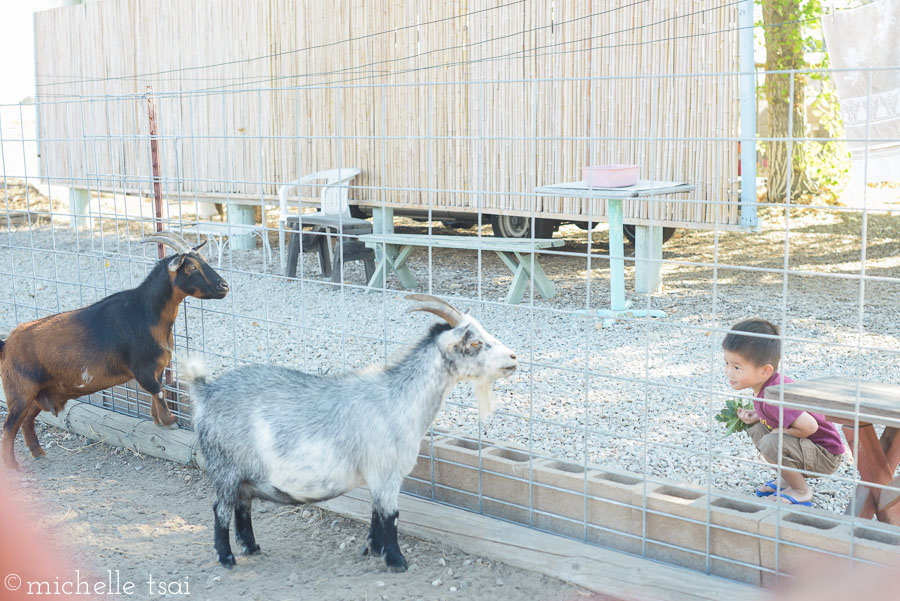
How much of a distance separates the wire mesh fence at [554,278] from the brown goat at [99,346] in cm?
34

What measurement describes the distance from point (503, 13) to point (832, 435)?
20.7 ft

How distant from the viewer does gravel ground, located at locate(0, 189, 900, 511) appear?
415 cm

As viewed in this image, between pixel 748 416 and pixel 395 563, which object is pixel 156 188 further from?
pixel 748 416

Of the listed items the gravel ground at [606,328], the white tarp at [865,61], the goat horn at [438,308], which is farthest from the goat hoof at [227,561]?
the white tarp at [865,61]

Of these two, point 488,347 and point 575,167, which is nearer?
point 488,347

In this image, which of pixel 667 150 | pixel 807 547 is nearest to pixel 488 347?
pixel 807 547

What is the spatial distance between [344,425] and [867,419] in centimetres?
178

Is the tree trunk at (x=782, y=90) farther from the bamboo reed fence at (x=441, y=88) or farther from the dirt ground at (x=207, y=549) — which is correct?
the dirt ground at (x=207, y=549)

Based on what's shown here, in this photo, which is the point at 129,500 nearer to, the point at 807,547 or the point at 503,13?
the point at 807,547

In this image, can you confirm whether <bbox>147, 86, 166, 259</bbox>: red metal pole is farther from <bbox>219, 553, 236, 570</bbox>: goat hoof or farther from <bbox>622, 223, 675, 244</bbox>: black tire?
<bbox>622, 223, 675, 244</bbox>: black tire

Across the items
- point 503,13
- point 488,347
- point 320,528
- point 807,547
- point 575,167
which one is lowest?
point 320,528

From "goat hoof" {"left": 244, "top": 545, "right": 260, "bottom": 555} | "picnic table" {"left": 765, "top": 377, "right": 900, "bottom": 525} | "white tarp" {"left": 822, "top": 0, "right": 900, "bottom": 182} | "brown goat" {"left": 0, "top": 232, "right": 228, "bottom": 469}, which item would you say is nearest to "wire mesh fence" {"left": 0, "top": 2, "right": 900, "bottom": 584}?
"picnic table" {"left": 765, "top": 377, "right": 900, "bottom": 525}

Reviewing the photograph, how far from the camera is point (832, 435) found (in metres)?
3.55

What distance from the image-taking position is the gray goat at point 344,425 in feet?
11.0
